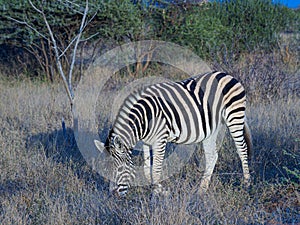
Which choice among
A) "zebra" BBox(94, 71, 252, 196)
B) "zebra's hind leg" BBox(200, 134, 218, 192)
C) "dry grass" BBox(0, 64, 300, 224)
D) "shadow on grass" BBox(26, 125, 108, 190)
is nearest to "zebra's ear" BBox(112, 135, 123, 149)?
"zebra" BBox(94, 71, 252, 196)

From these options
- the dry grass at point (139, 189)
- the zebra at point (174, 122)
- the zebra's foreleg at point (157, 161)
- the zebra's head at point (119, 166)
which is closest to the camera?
the dry grass at point (139, 189)

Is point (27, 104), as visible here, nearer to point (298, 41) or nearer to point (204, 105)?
point (204, 105)

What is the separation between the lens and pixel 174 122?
3.84 meters

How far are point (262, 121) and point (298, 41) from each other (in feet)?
25.1

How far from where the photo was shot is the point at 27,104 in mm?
6957

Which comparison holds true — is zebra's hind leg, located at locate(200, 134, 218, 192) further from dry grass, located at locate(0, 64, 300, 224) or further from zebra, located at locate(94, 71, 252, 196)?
dry grass, located at locate(0, 64, 300, 224)

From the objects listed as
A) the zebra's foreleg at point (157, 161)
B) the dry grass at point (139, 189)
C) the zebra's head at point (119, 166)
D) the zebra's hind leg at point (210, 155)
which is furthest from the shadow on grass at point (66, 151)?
the zebra's hind leg at point (210, 155)

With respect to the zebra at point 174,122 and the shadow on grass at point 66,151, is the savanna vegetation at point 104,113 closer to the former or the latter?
the shadow on grass at point 66,151

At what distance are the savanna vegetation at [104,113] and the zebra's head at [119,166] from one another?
11 cm

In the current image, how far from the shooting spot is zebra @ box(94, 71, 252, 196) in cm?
342

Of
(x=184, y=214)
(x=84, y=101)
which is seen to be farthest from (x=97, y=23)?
(x=184, y=214)

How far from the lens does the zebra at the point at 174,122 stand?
3420mm

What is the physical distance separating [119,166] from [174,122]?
85 centimetres

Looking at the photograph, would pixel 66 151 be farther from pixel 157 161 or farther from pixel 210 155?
pixel 210 155
